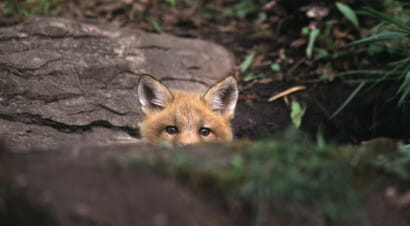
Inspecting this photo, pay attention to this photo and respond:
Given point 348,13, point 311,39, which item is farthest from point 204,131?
point 348,13

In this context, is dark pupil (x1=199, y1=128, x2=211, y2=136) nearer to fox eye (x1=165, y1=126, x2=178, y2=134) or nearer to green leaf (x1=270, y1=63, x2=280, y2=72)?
fox eye (x1=165, y1=126, x2=178, y2=134)

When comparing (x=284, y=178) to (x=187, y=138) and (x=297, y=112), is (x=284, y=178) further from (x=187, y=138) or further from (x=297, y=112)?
(x=297, y=112)

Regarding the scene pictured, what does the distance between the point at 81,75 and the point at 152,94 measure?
139 centimetres

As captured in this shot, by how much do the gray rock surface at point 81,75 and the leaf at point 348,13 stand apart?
6.75 ft

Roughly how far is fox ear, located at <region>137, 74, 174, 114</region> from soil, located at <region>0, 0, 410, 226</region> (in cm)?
140

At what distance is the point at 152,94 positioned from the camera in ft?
14.3

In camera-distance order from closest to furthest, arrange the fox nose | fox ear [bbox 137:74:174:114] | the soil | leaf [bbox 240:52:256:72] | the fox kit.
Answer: the soil < the fox nose < the fox kit < fox ear [bbox 137:74:174:114] < leaf [bbox 240:52:256:72]

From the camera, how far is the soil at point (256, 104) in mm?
1662

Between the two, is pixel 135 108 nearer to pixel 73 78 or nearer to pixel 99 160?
pixel 73 78

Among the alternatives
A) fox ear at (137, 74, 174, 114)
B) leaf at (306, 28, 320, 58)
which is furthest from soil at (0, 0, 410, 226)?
fox ear at (137, 74, 174, 114)

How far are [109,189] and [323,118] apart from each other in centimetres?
414

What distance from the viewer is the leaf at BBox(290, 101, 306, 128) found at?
5.15 metres

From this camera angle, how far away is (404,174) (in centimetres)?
195

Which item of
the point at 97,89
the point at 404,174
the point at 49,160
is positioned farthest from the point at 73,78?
the point at 404,174
